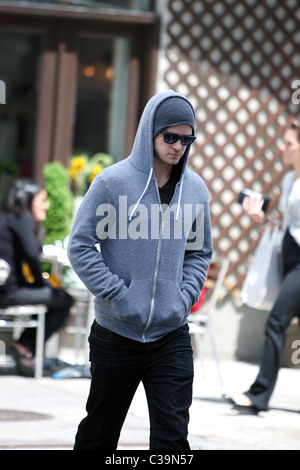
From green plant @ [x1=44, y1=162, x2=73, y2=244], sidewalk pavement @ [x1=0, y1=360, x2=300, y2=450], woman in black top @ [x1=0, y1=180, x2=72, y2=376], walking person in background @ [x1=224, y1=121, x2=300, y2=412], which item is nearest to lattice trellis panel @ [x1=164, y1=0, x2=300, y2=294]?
green plant @ [x1=44, y1=162, x2=73, y2=244]

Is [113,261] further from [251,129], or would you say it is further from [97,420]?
[251,129]

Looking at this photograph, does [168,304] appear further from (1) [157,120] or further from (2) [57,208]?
(2) [57,208]

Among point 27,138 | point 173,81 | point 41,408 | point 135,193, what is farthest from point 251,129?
point 135,193

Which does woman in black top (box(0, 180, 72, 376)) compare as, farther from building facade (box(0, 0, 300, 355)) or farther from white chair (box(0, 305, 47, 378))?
building facade (box(0, 0, 300, 355))

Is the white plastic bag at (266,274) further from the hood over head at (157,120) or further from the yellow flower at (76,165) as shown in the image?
the hood over head at (157,120)

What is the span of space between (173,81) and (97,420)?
5.63 m

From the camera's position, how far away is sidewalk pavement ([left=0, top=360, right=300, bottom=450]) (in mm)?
5375

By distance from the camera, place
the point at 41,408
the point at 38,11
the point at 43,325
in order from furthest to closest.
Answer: the point at 38,11, the point at 43,325, the point at 41,408

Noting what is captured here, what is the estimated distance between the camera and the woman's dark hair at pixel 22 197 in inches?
300

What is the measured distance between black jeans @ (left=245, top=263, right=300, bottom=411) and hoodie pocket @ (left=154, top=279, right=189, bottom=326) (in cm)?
272

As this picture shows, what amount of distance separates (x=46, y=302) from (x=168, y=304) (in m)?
4.11

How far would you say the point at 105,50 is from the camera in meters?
9.20

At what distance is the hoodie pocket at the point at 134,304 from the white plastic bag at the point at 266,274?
10.3 ft

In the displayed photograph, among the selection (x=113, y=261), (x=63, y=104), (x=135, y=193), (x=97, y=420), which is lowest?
(x=97, y=420)
